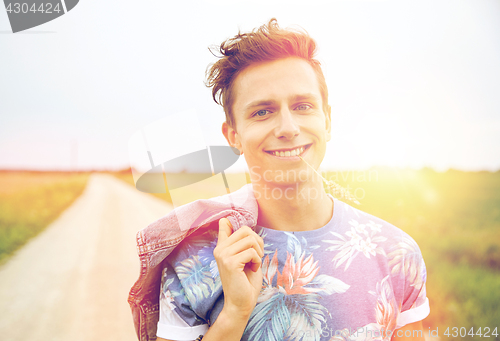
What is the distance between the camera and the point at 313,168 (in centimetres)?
107

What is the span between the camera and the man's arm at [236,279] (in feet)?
2.57

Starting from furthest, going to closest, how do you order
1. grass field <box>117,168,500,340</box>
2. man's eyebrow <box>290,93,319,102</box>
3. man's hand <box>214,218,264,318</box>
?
grass field <box>117,168,500,340</box>
man's eyebrow <box>290,93,319,102</box>
man's hand <box>214,218,264,318</box>

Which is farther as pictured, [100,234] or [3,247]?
[100,234]

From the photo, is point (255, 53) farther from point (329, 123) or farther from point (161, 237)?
point (161, 237)

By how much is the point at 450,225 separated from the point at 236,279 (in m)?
1.92

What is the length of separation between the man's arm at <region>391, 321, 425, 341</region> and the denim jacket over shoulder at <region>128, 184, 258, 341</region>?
2.67 ft

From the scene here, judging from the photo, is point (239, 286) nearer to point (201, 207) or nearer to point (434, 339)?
point (201, 207)

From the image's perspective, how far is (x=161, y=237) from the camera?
0.96 meters

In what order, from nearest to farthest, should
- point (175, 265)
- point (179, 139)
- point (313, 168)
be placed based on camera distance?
A: point (175, 265) → point (313, 168) → point (179, 139)

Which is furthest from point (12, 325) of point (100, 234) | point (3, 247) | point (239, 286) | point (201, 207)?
point (239, 286)

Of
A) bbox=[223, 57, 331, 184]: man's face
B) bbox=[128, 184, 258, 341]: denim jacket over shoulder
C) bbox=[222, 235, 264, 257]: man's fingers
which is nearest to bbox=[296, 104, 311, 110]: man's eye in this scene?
bbox=[223, 57, 331, 184]: man's face

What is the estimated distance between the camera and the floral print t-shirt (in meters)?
0.92

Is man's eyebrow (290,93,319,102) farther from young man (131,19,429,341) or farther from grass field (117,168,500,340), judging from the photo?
grass field (117,168,500,340)

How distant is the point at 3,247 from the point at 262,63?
3552 mm
